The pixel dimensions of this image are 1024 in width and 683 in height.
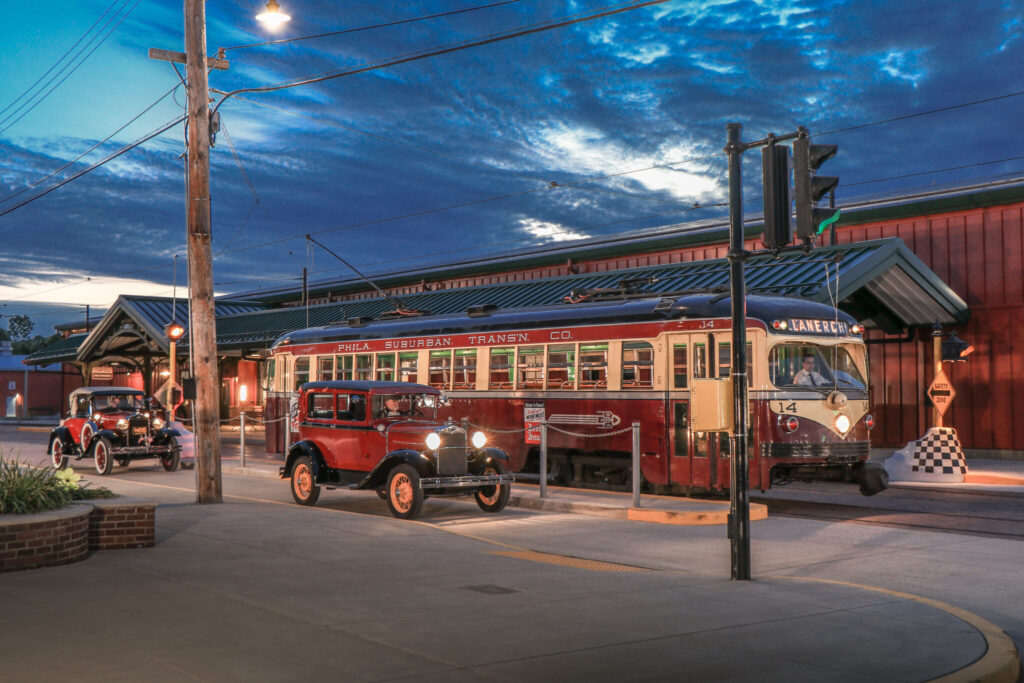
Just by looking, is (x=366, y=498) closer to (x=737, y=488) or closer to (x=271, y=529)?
(x=271, y=529)

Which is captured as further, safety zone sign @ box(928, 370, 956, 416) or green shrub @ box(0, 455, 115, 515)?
safety zone sign @ box(928, 370, 956, 416)

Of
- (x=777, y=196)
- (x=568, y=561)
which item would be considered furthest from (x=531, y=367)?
(x=777, y=196)

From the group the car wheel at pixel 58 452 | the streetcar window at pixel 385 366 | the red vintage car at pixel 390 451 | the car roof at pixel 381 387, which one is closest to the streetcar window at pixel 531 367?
the red vintage car at pixel 390 451

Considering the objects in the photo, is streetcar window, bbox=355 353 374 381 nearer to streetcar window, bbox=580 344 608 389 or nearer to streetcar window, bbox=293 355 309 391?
streetcar window, bbox=293 355 309 391

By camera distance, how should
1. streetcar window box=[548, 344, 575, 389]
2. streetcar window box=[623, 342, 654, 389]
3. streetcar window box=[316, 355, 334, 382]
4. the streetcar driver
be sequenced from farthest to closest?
streetcar window box=[316, 355, 334, 382], streetcar window box=[548, 344, 575, 389], streetcar window box=[623, 342, 654, 389], the streetcar driver

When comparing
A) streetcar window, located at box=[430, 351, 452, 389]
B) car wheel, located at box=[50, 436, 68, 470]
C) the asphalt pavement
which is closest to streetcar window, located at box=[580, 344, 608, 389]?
streetcar window, located at box=[430, 351, 452, 389]

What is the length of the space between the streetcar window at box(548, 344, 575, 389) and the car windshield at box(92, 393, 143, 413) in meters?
11.3

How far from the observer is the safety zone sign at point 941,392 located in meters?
22.2

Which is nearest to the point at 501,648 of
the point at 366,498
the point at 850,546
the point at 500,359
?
the point at 850,546

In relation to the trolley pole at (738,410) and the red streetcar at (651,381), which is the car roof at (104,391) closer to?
the red streetcar at (651,381)

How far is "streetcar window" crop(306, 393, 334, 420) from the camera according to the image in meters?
16.7

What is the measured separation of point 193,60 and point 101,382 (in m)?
57.6

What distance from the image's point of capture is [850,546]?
41.4 ft

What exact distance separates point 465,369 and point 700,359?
244 inches
